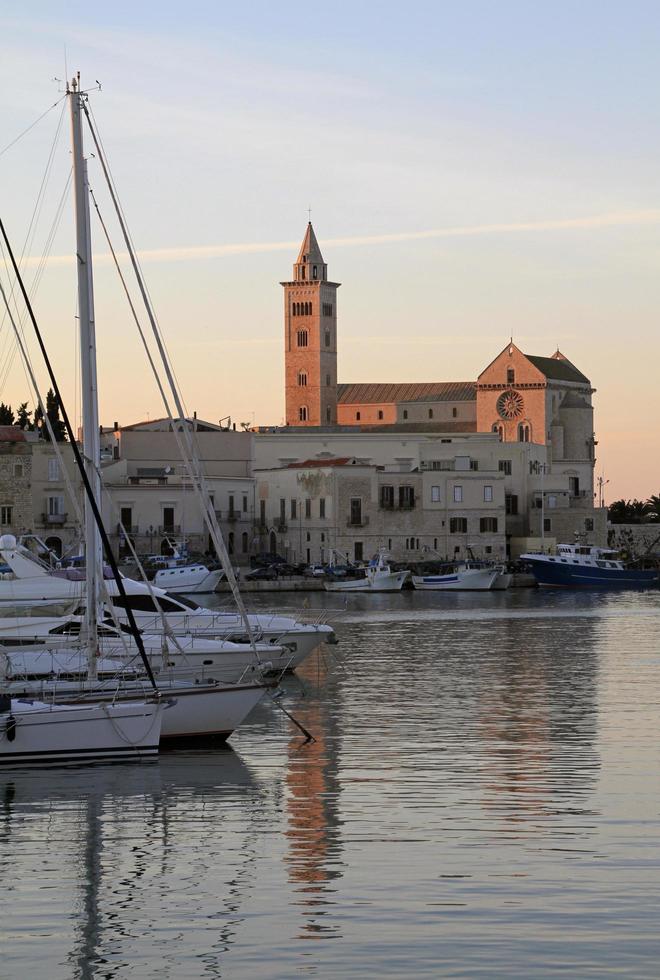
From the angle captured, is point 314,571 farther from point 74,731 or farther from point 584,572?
point 74,731

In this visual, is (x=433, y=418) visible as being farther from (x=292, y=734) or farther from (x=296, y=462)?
(x=292, y=734)

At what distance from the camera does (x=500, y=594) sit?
8969 cm

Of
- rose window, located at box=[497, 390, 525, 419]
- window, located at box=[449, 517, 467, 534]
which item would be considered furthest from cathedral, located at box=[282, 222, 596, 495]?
window, located at box=[449, 517, 467, 534]

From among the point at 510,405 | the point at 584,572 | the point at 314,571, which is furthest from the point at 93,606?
the point at 510,405

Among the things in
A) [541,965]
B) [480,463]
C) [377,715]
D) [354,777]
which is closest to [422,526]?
[480,463]

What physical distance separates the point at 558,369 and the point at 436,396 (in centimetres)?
1597

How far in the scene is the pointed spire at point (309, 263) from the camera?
17400cm

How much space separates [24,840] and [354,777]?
5.58m

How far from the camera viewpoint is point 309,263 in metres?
174

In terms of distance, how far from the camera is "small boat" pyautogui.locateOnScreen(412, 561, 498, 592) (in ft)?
307

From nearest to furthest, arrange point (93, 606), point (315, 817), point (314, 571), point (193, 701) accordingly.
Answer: point (315, 817) → point (193, 701) → point (93, 606) → point (314, 571)

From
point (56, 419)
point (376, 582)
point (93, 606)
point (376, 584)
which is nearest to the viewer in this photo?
point (93, 606)

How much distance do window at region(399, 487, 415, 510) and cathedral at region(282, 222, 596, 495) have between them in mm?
21917

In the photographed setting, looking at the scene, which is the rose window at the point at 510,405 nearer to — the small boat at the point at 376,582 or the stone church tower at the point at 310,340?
the stone church tower at the point at 310,340
